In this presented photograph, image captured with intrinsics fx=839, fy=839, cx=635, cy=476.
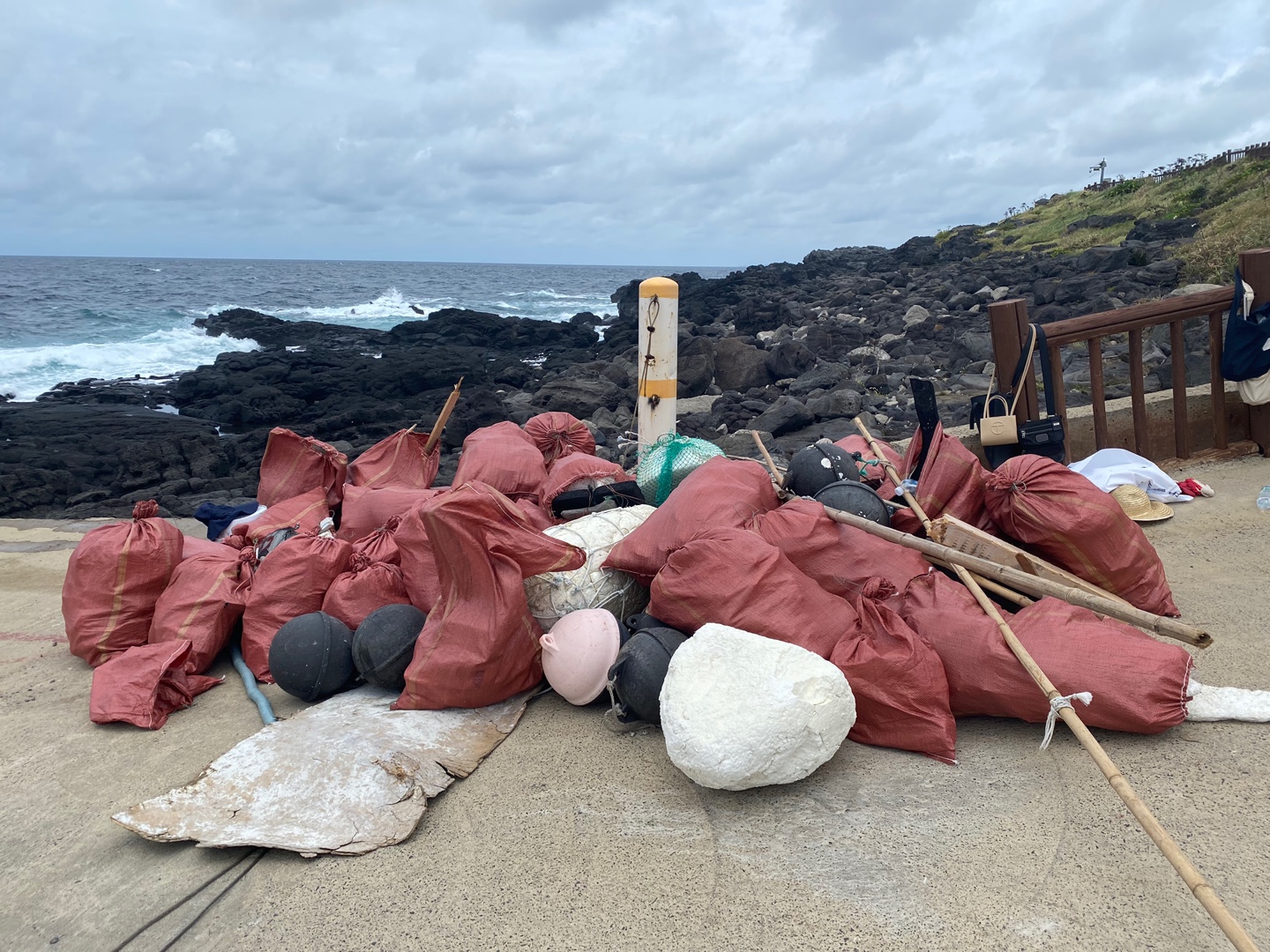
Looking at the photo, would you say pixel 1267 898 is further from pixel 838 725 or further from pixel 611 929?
pixel 611 929

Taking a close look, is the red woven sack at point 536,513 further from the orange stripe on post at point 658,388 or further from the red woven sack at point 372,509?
the orange stripe on post at point 658,388

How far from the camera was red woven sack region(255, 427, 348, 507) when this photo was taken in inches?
187

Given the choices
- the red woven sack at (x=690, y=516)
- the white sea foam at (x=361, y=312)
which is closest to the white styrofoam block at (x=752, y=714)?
the red woven sack at (x=690, y=516)

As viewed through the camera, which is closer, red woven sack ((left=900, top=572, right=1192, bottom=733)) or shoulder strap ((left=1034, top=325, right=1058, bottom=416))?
red woven sack ((left=900, top=572, right=1192, bottom=733))

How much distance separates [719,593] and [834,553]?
0.58 metres

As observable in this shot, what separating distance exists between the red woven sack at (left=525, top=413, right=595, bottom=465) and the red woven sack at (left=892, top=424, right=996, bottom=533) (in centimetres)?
211

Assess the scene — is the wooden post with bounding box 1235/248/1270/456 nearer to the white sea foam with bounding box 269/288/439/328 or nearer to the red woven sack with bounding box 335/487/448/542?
the red woven sack with bounding box 335/487/448/542

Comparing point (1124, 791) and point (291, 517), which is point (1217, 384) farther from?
point (291, 517)

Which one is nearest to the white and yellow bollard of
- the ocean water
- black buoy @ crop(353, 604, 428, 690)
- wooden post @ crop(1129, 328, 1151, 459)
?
black buoy @ crop(353, 604, 428, 690)

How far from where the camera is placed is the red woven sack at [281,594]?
347cm

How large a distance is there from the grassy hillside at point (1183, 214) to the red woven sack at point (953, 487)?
829 cm

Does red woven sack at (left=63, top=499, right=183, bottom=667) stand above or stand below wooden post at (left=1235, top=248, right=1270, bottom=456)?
below

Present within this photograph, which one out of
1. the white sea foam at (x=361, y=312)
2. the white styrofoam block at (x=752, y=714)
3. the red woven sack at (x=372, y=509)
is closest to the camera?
the white styrofoam block at (x=752, y=714)

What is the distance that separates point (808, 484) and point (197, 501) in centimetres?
783
